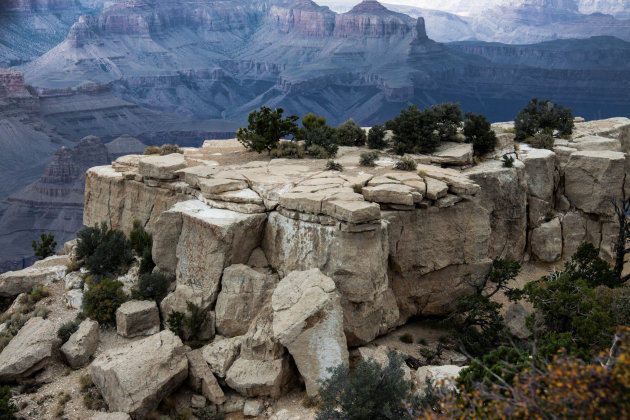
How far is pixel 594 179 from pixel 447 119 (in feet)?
24.8

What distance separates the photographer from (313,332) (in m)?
13.8

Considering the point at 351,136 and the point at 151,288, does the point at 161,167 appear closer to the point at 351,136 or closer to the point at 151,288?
the point at 151,288

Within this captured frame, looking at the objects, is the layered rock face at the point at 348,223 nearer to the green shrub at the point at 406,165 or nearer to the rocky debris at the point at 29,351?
the green shrub at the point at 406,165

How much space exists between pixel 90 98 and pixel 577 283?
86.2 meters

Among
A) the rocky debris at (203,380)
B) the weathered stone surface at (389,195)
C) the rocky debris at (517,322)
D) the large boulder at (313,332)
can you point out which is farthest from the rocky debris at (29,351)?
the rocky debris at (517,322)

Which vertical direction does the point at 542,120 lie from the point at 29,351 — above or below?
above

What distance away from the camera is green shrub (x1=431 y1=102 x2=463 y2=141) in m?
24.6

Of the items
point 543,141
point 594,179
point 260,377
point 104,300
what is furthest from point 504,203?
point 104,300

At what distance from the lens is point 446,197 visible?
18.6m

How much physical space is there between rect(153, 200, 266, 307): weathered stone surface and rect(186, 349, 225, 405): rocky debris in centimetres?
213

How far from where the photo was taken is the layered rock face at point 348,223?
15844 millimetres

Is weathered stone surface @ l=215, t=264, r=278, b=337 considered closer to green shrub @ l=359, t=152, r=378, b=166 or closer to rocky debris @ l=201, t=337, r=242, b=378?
rocky debris @ l=201, t=337, r=242, b=378

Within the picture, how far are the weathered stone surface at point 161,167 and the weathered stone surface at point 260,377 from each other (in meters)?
9.31

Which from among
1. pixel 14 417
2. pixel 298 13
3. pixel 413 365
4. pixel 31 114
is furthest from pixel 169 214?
pixel 298 13
